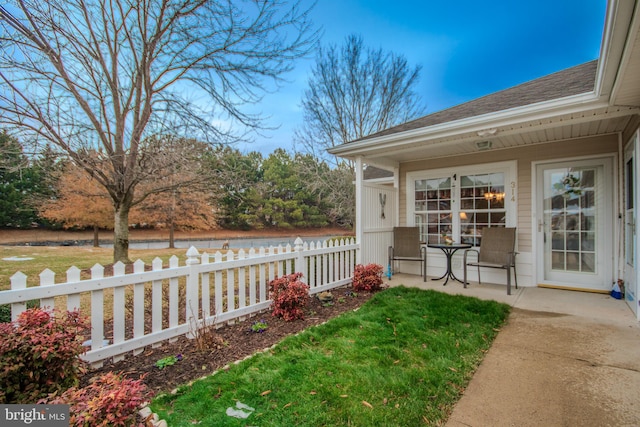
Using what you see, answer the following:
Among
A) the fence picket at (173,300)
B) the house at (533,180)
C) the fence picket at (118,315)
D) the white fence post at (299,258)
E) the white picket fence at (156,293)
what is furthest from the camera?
the white fence post at (299,258)

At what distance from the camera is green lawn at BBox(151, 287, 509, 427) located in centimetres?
168

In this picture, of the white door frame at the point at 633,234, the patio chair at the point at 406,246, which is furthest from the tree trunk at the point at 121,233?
the white door frame at the point at 633,234

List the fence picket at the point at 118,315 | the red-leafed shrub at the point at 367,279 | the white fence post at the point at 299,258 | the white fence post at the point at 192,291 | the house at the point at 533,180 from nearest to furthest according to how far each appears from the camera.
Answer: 1. the fence picket at the point at 118,315
2. the white fence post at the point at 192,291
3. the house at the point at 533,180
4. the white fence post at the point at 299,258
5. the red-leafed shrub at the point at 367,279

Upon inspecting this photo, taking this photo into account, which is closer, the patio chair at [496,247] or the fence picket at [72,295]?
the fence picket at [72,295]

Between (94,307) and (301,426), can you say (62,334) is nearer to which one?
(94,307)

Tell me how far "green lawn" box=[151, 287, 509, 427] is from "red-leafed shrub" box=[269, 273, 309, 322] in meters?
0.43

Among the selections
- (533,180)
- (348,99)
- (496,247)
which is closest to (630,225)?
(533,180)

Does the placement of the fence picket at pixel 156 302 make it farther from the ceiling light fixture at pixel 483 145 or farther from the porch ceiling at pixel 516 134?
the ceiling light fixture at pixel 483 145

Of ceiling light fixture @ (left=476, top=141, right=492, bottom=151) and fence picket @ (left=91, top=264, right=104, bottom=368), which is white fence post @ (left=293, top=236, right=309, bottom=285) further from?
ceiling light fixture @ (left=476, top=141, right=492, bottom=151)

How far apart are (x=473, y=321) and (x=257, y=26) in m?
5.90

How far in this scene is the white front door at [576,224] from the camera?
14.5 ft

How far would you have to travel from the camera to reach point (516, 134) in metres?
4.46

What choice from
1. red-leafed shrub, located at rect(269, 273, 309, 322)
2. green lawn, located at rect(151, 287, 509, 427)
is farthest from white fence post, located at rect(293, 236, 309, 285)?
green lawn, located at rect(151, 287, 509, 427)

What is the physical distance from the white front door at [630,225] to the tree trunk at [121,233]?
9.44 metres
